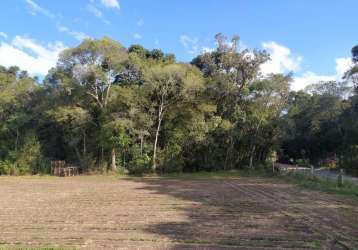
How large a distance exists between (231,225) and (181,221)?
44.6 inches

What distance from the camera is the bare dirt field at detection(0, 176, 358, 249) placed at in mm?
5492

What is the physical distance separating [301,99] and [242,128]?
480 inches

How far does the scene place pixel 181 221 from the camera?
7.20 metres

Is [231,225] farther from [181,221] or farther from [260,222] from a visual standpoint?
[181,221]

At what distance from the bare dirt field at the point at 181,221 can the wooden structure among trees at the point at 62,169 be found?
849cm

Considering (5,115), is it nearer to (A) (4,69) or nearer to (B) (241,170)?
(A) (4,69)

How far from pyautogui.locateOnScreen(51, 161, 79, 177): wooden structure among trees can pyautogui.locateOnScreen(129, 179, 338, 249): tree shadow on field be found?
1140cm

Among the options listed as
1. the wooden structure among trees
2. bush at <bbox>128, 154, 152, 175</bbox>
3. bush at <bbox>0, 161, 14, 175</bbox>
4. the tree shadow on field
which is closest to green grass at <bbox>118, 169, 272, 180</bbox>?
bush at <bbox>128, 154, 152, 175</bbox>

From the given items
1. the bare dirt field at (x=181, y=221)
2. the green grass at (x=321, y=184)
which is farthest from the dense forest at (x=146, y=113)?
the bare dirt field at (x=181, y=221)

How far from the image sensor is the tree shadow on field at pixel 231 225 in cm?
546

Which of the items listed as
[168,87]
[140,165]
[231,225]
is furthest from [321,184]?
[140,165]

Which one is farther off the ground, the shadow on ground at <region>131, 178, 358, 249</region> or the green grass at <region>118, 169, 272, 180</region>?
the green grass at <region>118, 169, 272, 180</region>

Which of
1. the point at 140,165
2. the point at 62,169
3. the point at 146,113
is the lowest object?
the point at 62,169

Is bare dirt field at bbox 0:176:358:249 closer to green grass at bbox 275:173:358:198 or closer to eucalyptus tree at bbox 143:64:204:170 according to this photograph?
green grass at bbox 275:173:358:198
